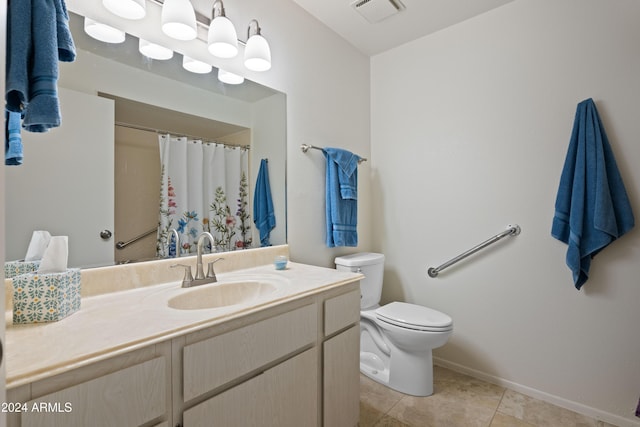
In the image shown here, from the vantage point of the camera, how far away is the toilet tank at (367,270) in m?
1.97

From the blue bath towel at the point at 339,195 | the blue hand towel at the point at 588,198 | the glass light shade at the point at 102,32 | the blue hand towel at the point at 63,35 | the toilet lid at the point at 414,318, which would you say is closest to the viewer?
the blue hand towel at the point at 63,35

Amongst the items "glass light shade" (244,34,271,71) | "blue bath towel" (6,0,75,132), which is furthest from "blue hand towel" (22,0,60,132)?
"glass light shade" (244,34,271,71)

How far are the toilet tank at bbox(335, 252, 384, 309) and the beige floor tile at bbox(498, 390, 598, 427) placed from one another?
0.92 m

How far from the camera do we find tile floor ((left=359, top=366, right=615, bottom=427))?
5.03 feet

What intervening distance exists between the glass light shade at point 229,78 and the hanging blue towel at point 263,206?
427 mm

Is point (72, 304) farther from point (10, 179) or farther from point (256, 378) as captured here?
point (256, 378)

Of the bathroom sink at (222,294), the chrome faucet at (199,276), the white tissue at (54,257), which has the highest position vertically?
the white tissue at (54,257)

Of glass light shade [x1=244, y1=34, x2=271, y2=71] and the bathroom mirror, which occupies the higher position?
glass light shade [x1=244, y1=34, x2=271, y2=71]

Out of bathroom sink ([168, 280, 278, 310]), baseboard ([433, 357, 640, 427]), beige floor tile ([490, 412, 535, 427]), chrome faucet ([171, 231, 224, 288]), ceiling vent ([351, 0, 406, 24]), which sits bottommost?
beige floor tile ([490, 412, 535, 427])

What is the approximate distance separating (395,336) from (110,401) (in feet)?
4.76

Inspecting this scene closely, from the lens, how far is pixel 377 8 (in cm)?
183

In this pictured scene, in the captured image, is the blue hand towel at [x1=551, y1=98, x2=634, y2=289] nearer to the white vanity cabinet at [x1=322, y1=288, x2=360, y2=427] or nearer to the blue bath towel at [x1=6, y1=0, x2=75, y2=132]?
the white vanity cabinet at [x1=322, y1=288, x2=360, y2=427]

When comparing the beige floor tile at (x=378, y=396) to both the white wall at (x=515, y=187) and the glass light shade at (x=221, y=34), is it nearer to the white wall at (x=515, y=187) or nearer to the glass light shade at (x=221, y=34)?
the white wall at (x=515, y=187)

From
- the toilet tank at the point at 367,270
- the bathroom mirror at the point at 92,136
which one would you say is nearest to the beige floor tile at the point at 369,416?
the toilet tank at the point at 367,270
